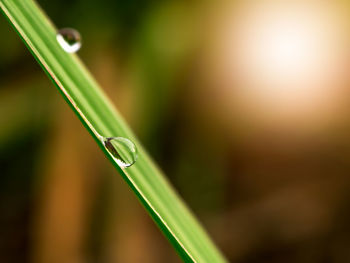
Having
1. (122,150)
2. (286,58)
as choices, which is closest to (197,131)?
(286,58)

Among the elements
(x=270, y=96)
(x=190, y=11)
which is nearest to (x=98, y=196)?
(x=190, y=11)

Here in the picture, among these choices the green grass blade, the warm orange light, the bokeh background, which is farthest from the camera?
the warm orange light

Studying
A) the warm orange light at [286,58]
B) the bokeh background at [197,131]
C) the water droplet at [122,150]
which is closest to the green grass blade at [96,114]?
the water droplet at [122,150]

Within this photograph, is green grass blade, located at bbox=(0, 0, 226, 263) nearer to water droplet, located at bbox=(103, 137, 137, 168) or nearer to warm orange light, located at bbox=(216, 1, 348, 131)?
water droplet, located at bbox=(103, 137, 137, 168)

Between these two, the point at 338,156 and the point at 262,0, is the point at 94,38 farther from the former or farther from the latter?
the point at 338,156

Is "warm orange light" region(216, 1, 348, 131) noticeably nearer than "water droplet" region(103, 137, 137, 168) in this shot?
No

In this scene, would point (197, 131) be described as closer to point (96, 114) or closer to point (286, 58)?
point (286, 58)

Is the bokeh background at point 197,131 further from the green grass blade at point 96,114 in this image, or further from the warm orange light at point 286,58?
the green grass blade at point 96,114

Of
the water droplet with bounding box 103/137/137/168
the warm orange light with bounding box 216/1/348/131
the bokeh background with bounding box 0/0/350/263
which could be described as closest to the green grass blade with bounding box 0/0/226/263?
the water droplet with bounding box 103/137/137/168
